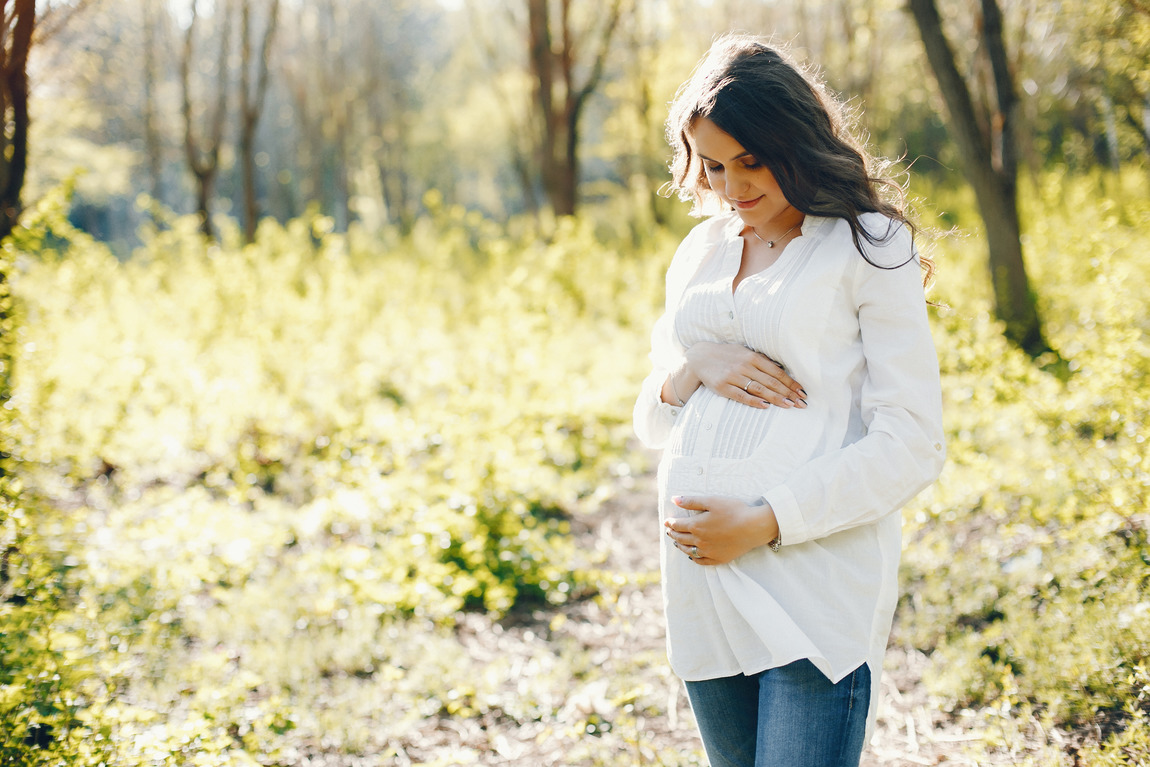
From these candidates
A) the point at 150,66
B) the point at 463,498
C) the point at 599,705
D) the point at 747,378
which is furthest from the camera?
the point at 150,66

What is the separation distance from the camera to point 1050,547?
10.6 ft

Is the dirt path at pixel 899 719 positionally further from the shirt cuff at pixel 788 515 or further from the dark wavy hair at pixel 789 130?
the dark wavy hair at pixel 789 130

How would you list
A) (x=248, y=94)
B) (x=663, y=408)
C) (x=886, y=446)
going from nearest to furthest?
(x=886, y=446) < (x=663, y=408) < (x=248, y=94)

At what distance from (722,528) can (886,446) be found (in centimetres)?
32

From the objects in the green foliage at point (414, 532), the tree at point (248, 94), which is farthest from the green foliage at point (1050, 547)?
the tree at point (248, 94)

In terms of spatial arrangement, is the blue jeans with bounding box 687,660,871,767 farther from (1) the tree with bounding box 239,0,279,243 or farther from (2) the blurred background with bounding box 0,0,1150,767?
(1) the tree with bounding box 239,0,279,243

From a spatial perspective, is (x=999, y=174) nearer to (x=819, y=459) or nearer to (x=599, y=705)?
(x=599, y=705)

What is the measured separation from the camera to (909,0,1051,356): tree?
6094mm

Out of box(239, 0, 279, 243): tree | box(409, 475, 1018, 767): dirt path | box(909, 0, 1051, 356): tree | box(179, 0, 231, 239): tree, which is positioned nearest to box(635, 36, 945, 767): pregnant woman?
box(409, 475, 1018, 767): dirt path

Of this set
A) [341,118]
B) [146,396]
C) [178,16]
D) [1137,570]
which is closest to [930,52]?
[1137,570]

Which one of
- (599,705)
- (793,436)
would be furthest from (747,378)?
(599,705)

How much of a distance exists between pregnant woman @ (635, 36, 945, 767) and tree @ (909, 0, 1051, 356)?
5.37 meters

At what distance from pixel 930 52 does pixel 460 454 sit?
15.2 feet

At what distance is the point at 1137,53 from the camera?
575cm
